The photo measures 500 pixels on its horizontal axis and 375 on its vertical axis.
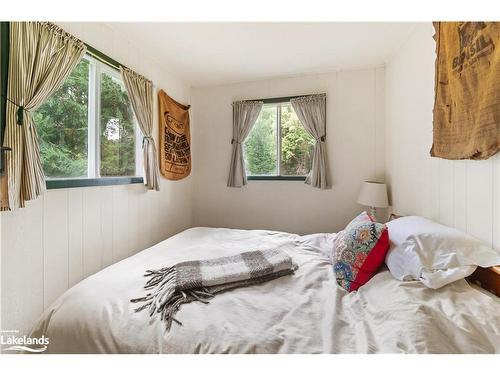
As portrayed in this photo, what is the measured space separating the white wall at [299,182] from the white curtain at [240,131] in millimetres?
118

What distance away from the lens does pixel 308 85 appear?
284 centimetres

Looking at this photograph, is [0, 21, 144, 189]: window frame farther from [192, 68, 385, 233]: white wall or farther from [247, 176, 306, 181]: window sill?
[247, 176, 306, 181]: window sill

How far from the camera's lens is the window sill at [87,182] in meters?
1.47

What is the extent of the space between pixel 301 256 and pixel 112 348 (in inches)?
45.5

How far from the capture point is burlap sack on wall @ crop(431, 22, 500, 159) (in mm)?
1044

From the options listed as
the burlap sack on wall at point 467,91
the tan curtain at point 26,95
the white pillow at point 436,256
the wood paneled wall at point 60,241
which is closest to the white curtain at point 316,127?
the burlap sack on wall at point 467,91

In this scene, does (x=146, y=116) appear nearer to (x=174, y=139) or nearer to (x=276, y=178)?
(x=174, y=139)

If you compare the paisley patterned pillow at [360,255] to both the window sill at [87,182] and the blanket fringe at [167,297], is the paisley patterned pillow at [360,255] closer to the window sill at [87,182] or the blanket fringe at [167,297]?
the blanket fringe at [167,297]

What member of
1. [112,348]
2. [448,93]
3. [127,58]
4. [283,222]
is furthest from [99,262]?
[448,93]

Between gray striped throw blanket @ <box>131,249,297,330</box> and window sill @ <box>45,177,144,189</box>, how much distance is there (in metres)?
0.86

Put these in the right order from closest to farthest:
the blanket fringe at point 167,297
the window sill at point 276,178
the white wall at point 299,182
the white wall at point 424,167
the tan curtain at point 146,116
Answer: the blanket fringe at point 167,297
the white wall at point 424,167
the tan curtain at point 146,116
the white wall at point 299,182
the window sill at point 276,178

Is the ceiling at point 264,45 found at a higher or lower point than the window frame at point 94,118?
higher

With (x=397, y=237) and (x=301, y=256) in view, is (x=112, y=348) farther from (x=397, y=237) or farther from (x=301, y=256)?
(x=397, y=237)

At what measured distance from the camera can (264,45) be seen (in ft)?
7.11
